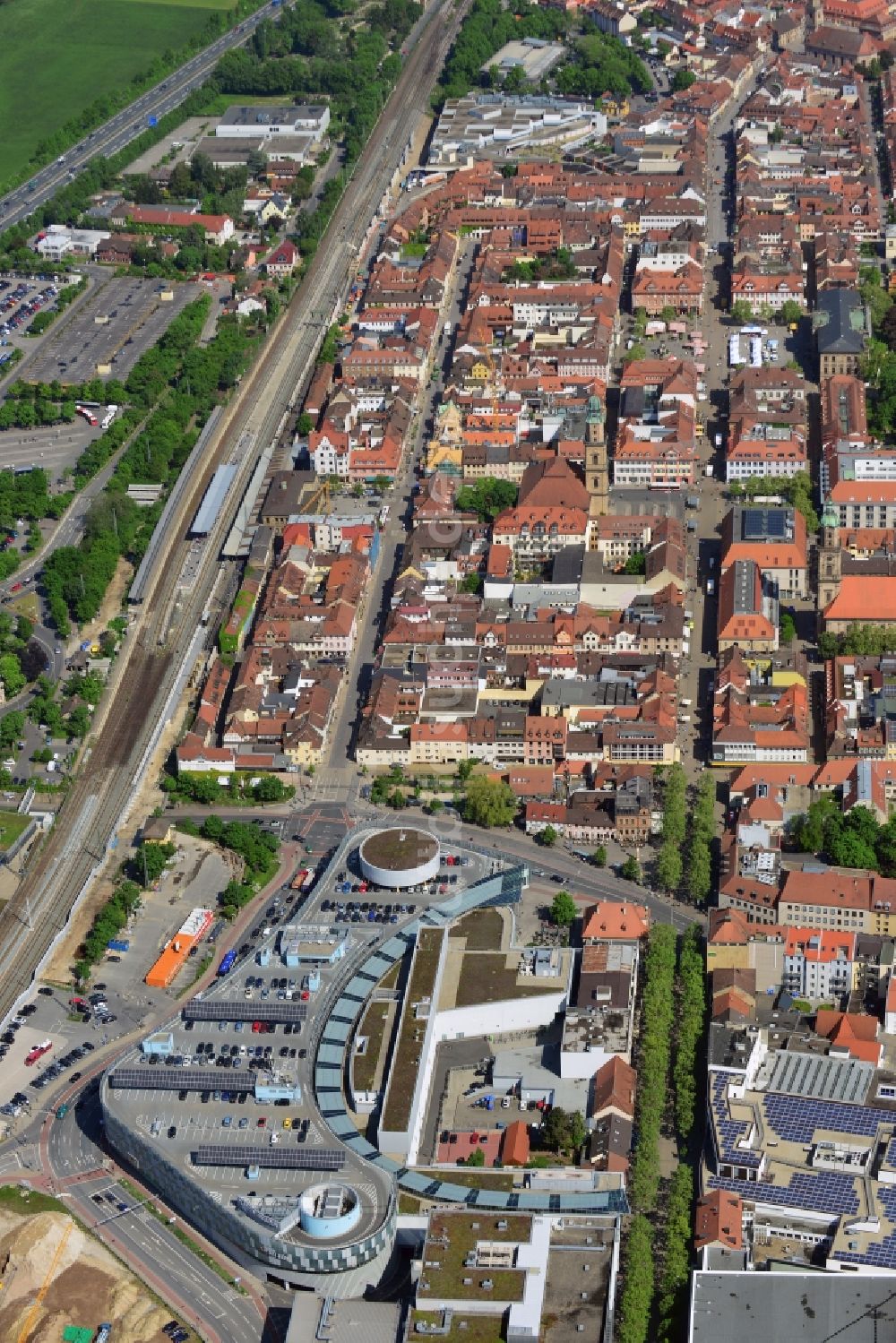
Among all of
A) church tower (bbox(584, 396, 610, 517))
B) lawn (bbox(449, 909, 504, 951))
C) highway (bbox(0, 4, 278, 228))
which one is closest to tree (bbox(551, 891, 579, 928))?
lawn (bbox(449, 909, 504, 951))

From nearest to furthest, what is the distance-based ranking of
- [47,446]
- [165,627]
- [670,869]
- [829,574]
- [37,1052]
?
[37,1052] < [670,869] < [829,574] < [165,627] < [47,446]

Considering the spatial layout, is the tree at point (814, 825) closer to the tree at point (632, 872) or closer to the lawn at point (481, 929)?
the tree at point (632, 872)

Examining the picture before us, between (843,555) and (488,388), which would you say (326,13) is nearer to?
(488,388)

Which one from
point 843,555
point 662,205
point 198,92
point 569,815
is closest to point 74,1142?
point 569,815

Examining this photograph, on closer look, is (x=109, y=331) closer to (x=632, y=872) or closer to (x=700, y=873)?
(x=632, y=872)

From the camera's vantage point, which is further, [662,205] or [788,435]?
[662,205]

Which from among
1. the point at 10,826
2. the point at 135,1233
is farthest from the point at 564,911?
the point at 10,826
